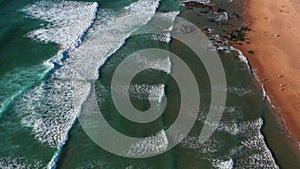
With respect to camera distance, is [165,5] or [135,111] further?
[165,5]

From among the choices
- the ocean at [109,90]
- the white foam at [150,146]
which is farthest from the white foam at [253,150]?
the white foam at [150,146]

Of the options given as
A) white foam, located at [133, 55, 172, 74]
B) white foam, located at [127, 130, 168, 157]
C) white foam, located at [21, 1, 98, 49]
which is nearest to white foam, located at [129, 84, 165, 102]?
white foam, located at [133, 55, 172, 74]

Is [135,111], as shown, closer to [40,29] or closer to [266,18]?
[40,29]

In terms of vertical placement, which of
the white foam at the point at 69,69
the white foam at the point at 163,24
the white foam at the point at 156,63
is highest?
the white foam at the point at 69,69

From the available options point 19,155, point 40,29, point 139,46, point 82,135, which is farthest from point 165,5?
point 19,155

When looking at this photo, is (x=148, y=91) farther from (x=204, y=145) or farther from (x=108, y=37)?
(x=108, y=37)

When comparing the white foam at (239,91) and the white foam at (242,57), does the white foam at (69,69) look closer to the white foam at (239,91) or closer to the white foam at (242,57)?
the white foam at (242,57)
